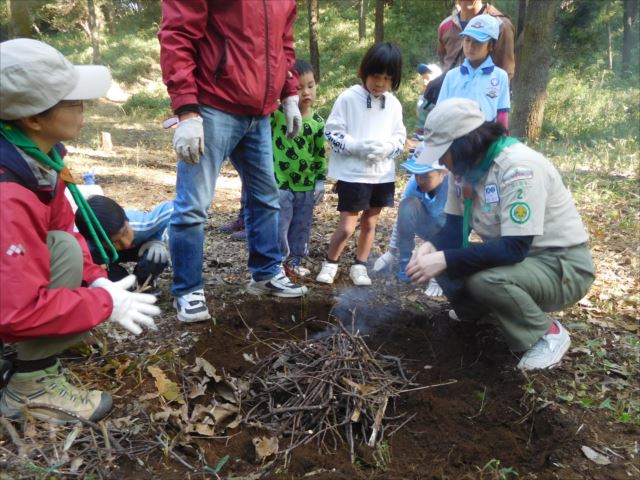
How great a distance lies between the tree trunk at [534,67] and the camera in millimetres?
7344

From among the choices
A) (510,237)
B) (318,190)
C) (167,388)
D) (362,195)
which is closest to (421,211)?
(362,195)

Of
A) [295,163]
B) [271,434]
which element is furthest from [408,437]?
[295,163]

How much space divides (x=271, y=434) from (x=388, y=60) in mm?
2463

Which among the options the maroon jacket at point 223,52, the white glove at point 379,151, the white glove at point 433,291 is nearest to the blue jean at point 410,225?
the white glove at point 433,291

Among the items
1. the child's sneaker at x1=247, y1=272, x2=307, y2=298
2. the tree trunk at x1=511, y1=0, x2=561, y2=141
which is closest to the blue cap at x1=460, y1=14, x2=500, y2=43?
the child's sneaker at x1=247, y1=272, x2=307, y2=298

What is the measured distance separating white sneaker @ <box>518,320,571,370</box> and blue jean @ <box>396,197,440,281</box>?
1.24 metres

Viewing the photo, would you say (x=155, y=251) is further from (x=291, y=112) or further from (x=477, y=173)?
(x=477, y=173)

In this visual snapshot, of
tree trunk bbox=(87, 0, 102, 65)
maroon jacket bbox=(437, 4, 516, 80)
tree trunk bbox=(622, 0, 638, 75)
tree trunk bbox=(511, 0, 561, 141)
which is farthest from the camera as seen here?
tree trunk bbox=(622, 0, 638, 75)

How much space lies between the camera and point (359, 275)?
3.77m

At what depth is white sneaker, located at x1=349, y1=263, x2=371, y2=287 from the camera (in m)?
3.73

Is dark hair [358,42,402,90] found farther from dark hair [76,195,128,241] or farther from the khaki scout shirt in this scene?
dark hair [76,195,128,241]

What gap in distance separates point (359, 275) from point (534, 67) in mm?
5485

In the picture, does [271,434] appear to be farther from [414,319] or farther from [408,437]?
[414,319]

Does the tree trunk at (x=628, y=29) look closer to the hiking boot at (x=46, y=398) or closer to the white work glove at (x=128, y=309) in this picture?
the white work glove at (x=128, y=309)
